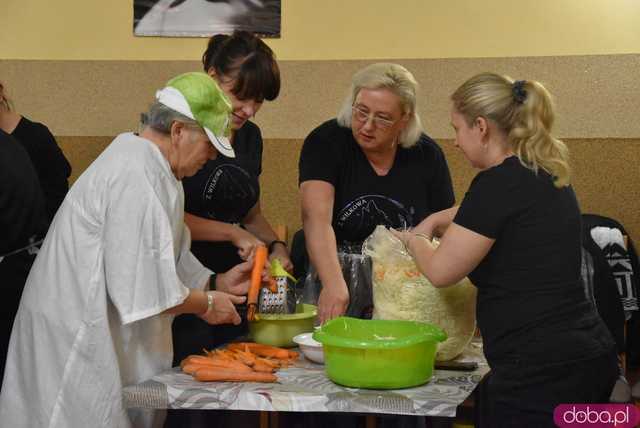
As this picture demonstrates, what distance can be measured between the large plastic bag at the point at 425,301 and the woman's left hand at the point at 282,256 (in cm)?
41

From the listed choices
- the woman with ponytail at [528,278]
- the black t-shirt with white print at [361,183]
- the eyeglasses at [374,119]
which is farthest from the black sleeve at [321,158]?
the woman with ponytail at [528,278]

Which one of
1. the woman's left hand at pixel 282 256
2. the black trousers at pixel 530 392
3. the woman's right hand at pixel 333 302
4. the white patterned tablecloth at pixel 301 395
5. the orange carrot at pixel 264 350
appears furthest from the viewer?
the woman's left hand at pixel 282 256

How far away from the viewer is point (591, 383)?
5.39 ft

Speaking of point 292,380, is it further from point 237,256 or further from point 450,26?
point 450,26

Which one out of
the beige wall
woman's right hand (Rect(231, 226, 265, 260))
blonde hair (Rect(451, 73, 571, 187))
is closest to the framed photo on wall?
the beige wall

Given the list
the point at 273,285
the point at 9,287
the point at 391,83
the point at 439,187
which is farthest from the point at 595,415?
the point at 9,287

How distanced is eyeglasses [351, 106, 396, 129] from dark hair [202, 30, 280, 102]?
0.26m

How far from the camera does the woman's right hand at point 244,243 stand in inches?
84.2

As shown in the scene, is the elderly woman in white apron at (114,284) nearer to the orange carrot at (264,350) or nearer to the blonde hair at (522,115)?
the orange carrot at (264,350)

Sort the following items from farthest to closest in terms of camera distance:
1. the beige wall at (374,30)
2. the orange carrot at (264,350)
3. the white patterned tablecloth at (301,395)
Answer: the beige wall at (374,30)
the orange carrot at (264,350)
the white patterned tablecloth at (301,395)

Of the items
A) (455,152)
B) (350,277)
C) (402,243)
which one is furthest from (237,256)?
(455,152)

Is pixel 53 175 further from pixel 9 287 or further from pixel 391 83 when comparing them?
pixel 391 83

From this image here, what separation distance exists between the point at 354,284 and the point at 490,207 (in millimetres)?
651

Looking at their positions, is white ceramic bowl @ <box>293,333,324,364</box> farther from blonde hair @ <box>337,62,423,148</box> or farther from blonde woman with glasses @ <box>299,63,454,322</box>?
blonde hair @ <box>337,62,423,148</box>
